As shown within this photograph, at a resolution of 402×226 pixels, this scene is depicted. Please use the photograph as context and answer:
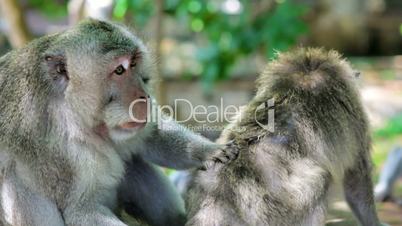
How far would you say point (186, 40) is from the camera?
1733cm

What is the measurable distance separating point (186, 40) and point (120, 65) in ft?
42.9

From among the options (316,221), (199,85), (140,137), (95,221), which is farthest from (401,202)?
(199,85)

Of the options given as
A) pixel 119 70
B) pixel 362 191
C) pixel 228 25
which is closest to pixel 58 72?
pixel 119 70

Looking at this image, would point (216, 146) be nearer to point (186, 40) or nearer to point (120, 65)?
point (120, 65)

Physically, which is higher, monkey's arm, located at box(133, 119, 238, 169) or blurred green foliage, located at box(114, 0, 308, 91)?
blurred green foliage, located at box(114, 0, 308, 91)

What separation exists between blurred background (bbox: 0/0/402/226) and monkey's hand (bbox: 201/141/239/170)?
73 cm

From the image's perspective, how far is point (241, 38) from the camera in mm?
9359

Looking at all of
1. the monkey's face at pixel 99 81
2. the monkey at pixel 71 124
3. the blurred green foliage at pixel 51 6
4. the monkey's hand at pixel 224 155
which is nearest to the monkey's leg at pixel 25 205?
the monkey at pixel 71 124

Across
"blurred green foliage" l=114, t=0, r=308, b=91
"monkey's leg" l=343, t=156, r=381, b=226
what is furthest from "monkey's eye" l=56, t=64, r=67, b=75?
"blurred green foliage" l=114, t=0, r=308, b=91

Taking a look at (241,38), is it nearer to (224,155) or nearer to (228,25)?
(228,25)

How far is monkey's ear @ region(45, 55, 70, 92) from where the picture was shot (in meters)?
4.38

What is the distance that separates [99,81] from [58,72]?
11.1 inches

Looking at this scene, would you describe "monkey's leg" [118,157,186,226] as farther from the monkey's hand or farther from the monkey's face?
the monkey's face

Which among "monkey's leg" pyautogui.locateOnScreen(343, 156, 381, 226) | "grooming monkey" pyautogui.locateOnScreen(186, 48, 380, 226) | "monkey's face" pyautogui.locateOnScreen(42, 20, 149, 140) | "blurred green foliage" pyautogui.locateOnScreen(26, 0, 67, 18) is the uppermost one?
"blurred green foliage" pyautogui.locateOnScreen(26, 0, 67, 18)
